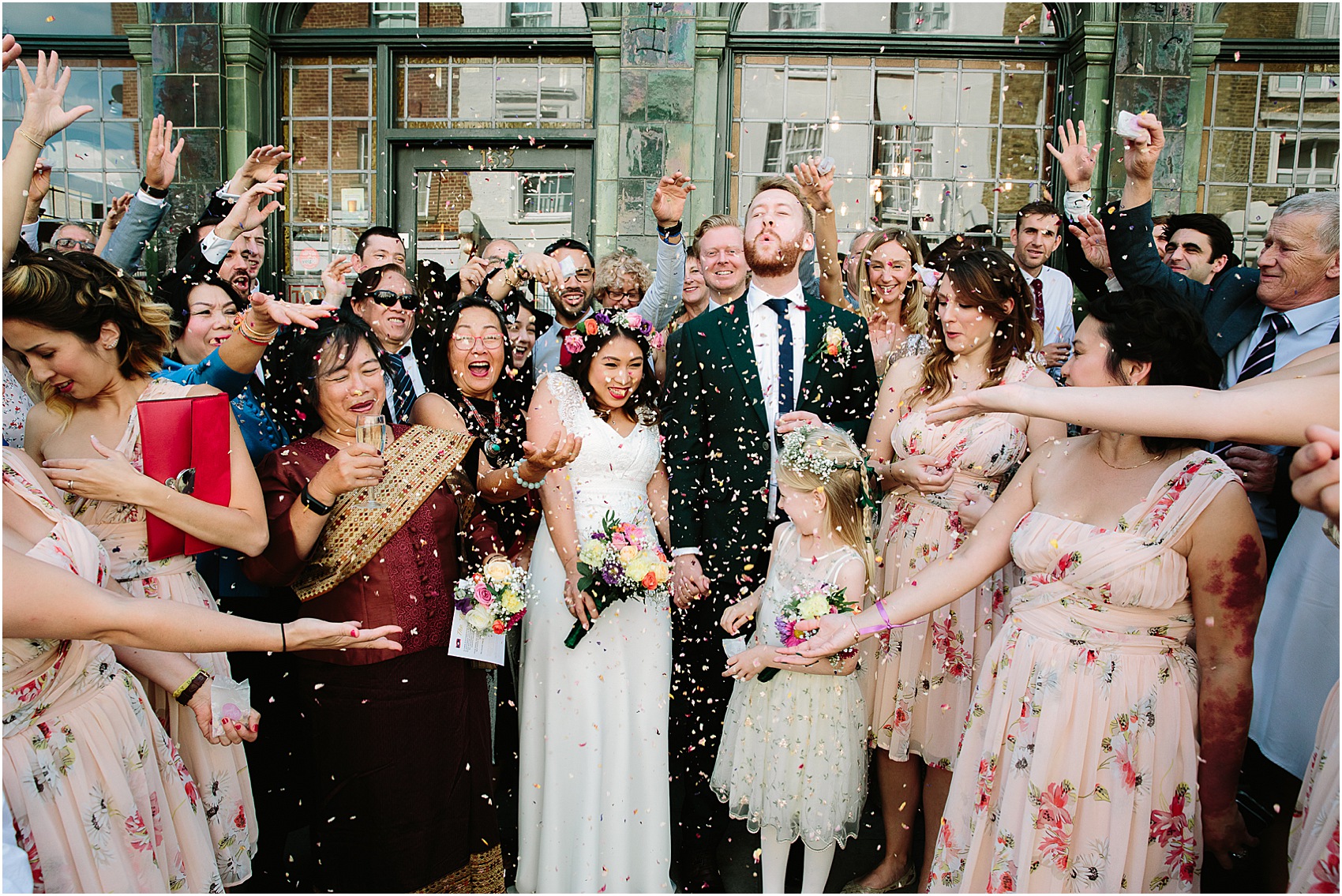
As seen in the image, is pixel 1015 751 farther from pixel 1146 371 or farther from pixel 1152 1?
pixel 1152 1

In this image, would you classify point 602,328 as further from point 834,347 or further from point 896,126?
point 896,126

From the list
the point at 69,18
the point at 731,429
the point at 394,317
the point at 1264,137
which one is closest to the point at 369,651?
the point at 731,429

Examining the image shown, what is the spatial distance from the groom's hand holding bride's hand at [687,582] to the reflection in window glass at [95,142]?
7.18 m

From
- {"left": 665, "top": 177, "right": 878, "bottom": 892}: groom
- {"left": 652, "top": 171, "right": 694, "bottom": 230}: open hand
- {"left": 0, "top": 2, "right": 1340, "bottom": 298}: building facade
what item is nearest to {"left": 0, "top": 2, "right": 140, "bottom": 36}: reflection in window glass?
{"left": 0, "top": 2, "right": 1340, "bottom": 298}: building facade

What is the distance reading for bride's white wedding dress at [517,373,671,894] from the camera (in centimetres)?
315

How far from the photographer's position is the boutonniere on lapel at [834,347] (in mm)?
3586

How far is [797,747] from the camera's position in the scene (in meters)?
3.05

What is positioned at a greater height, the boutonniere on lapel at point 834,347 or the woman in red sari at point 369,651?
the boutonniere on lapel at point 834,347

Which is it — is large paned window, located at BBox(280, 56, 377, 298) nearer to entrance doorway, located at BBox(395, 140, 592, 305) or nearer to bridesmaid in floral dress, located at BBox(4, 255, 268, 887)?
entrance doorway, located at BBox(395, 140, 592, 305)

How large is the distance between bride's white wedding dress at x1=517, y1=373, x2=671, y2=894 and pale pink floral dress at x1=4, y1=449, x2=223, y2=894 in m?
1.18

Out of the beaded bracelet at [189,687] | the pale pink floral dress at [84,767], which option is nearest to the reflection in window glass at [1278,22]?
the beaded bracelet at [189,687]

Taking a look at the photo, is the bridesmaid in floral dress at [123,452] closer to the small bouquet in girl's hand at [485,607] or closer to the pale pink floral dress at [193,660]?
the pale pink floral dress at [193,660]

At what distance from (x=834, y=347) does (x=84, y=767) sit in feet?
9.63

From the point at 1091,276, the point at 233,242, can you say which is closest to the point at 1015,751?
the point at 1091,276
